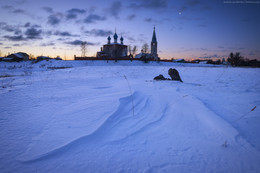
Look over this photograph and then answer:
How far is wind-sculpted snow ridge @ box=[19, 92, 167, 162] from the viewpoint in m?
1.46

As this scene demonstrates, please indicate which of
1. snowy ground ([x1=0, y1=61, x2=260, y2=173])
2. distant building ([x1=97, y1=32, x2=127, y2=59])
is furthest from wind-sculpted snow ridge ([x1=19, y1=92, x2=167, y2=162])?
distant building ([x1=97, y1=32, x2=127, y2=59])

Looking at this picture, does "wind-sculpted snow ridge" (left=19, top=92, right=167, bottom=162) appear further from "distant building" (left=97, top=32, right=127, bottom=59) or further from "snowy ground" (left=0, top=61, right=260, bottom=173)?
"distant building" (left=97, top=32, right=127, bottom=59)

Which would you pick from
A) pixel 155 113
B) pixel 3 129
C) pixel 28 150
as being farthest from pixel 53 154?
pixel 155 113

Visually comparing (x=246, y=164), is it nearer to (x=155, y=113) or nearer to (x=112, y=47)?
(x=155, y=113)

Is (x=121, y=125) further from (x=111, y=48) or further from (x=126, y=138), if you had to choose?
(x=111, y=48)

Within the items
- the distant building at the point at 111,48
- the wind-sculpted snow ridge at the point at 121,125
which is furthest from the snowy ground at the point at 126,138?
the distant building at the point at 111,48

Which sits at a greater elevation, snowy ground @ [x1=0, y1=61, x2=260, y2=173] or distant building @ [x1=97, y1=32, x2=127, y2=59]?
distant building @ [x1=97, y1=32, x2=127, y2=59]

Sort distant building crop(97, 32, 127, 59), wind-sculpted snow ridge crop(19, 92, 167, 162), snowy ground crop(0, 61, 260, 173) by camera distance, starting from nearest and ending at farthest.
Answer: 1. snowy ground crop(0, 61, 260, 173)
2. wind-sculpted snow ridge crop(19, 92, 167, 162)
3. distant building crop(97, 32, 127, 59)

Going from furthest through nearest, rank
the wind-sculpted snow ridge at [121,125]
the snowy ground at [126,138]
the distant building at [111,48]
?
1. the distant building at [111,48]
2. the wind-sculpted snow ridge at [121,125]
3. the snowy ground at [126,138]

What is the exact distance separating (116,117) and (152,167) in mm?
1247

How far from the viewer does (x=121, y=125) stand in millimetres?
2162

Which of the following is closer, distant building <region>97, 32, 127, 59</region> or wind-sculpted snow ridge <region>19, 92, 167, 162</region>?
wind-sculpted snow ridge <region>19, 92, 167, 162</region>

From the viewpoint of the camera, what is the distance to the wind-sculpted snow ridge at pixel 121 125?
146 centimetres

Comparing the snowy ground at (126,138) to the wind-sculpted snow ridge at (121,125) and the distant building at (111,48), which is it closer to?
the wind-sculpted snow ridge at (121,125)
